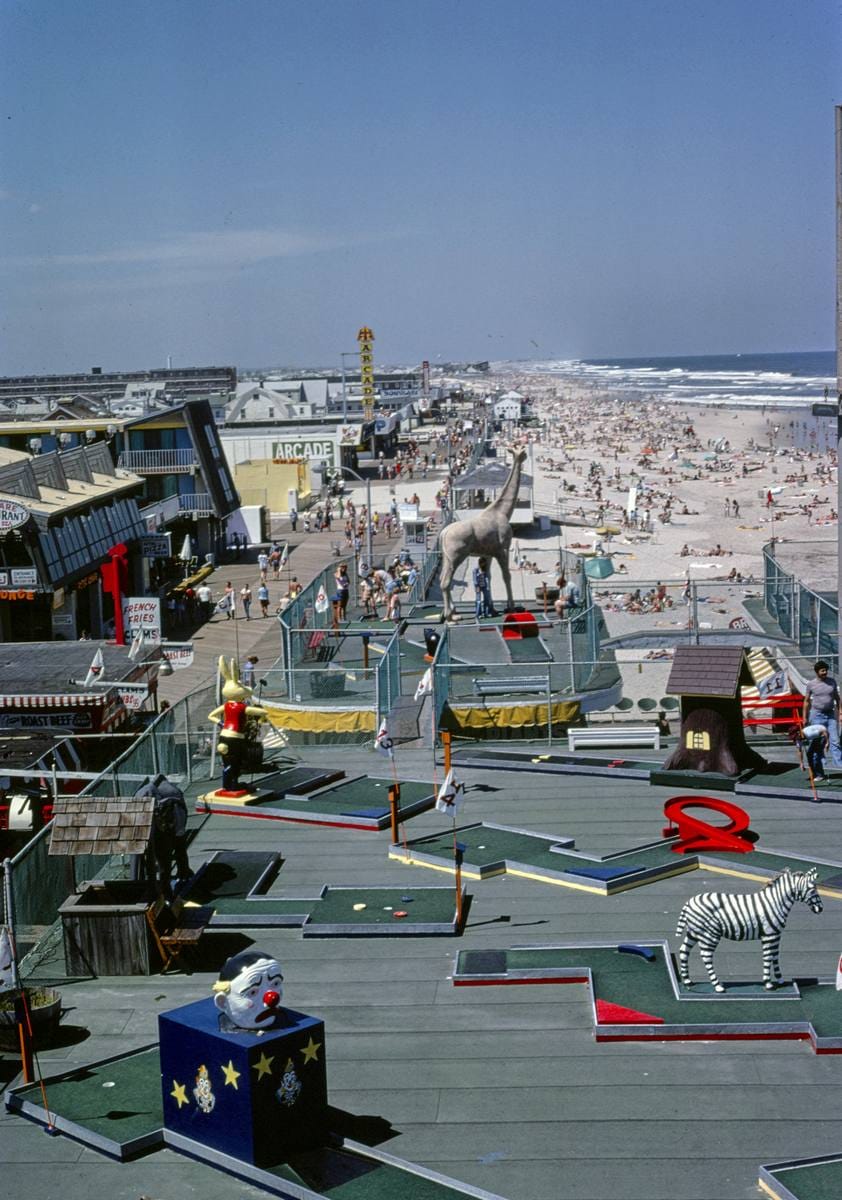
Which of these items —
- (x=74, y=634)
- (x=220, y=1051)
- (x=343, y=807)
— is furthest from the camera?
(x=74, y=634)

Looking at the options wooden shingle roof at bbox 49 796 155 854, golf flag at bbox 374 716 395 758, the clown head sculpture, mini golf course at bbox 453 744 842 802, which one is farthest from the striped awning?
the clown head sculpture

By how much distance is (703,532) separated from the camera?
66.8 m

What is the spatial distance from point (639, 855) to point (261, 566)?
39766mm

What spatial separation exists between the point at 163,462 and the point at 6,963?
49186mm

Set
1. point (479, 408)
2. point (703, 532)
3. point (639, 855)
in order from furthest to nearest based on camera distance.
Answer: point (479, 408) → point (703, 532) → point (639, 855)

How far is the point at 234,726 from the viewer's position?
16.7 metres

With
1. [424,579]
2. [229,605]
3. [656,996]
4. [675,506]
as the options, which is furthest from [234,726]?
[675,506]

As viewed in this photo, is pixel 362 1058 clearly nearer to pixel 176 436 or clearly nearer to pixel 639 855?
pixel 639 855

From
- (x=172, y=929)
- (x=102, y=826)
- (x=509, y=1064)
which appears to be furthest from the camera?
(x=102, y=826)

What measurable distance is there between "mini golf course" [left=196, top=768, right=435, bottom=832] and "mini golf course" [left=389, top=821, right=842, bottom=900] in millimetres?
1030

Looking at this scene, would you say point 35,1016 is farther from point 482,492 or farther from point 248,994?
point 482,492

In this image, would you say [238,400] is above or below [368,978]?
above

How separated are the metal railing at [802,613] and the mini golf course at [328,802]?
6.99 meters

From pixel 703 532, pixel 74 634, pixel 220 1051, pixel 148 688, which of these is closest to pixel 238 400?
pixel 703 532
